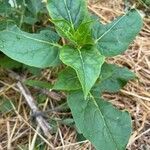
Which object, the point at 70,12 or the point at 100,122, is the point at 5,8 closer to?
the point at 70,12

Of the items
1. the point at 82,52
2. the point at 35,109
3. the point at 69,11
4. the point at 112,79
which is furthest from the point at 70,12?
the point at 35,109

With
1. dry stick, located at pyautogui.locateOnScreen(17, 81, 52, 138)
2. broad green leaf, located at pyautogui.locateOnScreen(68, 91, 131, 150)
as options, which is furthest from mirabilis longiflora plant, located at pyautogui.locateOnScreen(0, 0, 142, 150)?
dry stick, located at pyautogui.locateOnScreen(17, 81, 52, 138)

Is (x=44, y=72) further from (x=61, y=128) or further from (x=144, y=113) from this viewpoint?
(x=144, y=113)

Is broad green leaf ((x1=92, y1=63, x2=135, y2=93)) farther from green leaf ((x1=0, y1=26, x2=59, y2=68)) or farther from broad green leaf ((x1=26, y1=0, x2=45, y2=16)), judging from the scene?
broad green leaf ((x1=26, y1=0, x2=45, y2=16))

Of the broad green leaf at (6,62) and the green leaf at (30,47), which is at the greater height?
the green leaf at (30,47)

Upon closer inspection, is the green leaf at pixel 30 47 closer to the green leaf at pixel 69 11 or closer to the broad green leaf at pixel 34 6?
the green leaf at pixel 69 11

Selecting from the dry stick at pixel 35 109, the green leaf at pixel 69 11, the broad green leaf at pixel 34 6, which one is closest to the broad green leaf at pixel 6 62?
the dry stick at pixel 35 109
